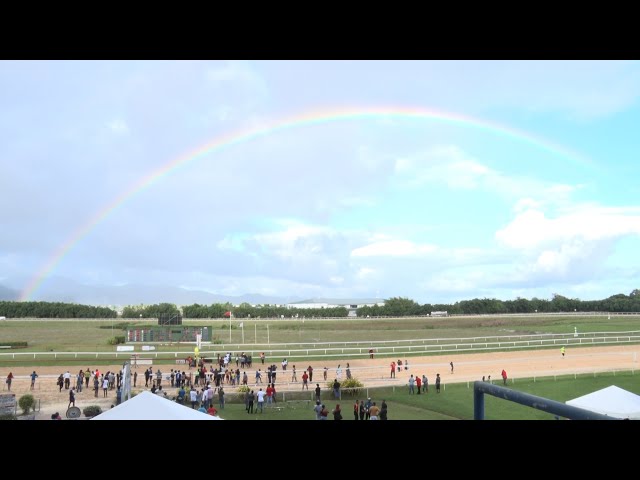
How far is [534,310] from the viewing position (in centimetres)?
9994

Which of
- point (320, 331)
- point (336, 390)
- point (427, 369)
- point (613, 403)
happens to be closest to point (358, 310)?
point (320, 331)

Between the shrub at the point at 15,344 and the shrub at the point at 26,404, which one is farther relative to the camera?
the shrub at the point at 15,344

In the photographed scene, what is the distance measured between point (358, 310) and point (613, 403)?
89567 millimetres

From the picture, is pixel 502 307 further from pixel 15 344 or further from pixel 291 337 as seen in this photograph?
pixel 15 344

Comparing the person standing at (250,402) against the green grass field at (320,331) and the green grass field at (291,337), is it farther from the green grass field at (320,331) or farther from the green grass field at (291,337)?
the green grass field at (320,331)

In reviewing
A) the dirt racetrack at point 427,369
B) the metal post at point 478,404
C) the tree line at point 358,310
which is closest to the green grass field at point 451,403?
the dirt racetrack at point 427,369

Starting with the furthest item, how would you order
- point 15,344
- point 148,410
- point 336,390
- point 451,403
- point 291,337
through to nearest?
point 291,337, point 15,344, point 336,390, point 451,403, point 148,410

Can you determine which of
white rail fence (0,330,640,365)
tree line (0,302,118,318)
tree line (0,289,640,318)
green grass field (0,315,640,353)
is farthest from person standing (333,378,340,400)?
tree line (0,302,118,318)

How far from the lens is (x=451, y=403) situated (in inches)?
818

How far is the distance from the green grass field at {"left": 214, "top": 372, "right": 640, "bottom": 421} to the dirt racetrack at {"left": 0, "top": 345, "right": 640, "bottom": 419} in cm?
169

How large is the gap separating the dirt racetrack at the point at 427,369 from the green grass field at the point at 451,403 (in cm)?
169

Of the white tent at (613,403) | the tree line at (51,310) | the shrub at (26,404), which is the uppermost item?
the tree line at (51,310)

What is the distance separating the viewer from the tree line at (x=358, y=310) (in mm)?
88688

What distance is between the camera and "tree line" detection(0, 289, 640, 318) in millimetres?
88688
